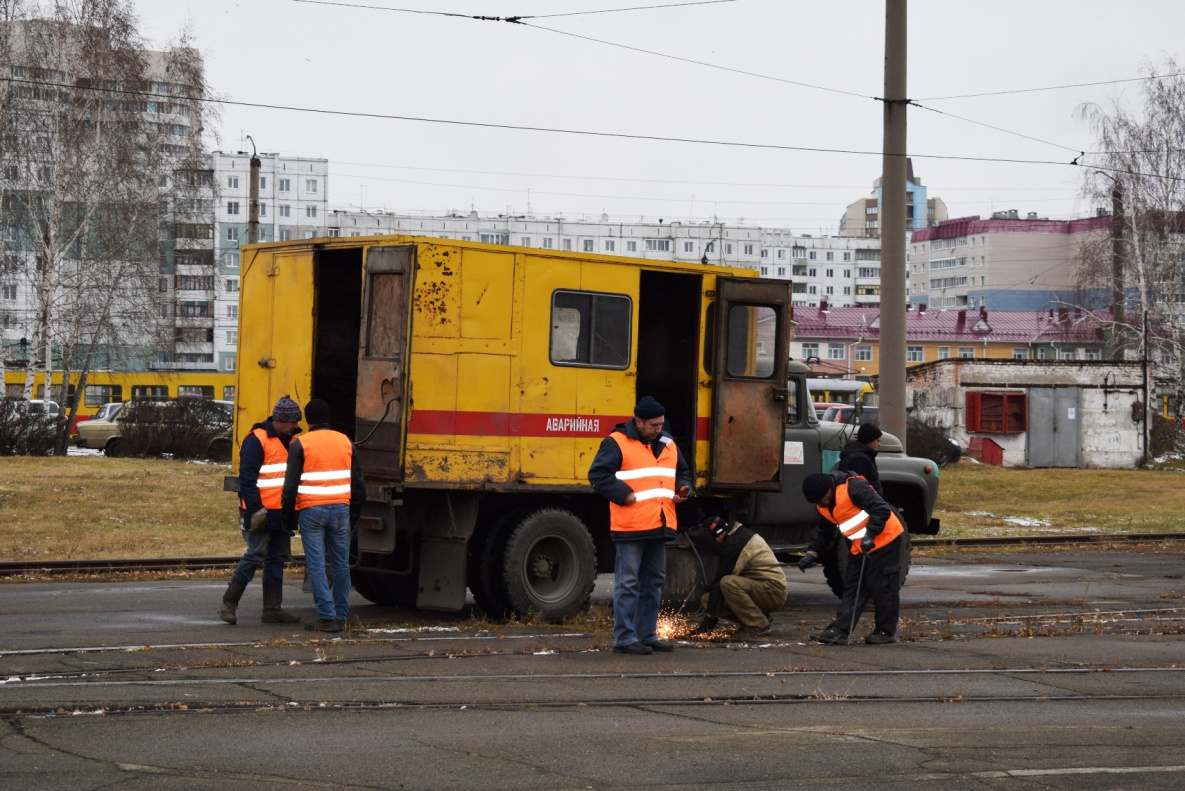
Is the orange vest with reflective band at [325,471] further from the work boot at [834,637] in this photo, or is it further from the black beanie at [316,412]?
the work boot at [834,637]

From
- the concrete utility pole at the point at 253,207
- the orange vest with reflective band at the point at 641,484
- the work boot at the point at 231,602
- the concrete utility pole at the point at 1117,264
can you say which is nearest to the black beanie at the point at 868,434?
the orange vest with reflective band at the point at 641,484

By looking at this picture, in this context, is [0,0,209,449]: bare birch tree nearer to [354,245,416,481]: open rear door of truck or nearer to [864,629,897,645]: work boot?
[354,245,416,481]: open rear door of truck

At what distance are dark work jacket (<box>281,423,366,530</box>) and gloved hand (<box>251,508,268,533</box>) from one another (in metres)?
0.45

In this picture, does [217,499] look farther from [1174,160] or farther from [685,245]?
[685,245]

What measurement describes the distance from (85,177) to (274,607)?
28.1 meters

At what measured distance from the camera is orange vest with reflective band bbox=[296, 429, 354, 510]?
10.6 m

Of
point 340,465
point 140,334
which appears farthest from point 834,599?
point 140,334

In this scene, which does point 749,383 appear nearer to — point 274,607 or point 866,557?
point 866,557

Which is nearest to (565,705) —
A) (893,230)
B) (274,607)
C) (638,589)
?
(638,589)

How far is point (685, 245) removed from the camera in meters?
137

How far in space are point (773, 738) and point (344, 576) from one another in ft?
15.5

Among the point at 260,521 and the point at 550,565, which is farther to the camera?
the point at 550,565

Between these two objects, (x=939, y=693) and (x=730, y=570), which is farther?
(x=730, y=570)

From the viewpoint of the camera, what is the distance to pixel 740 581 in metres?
10.9
